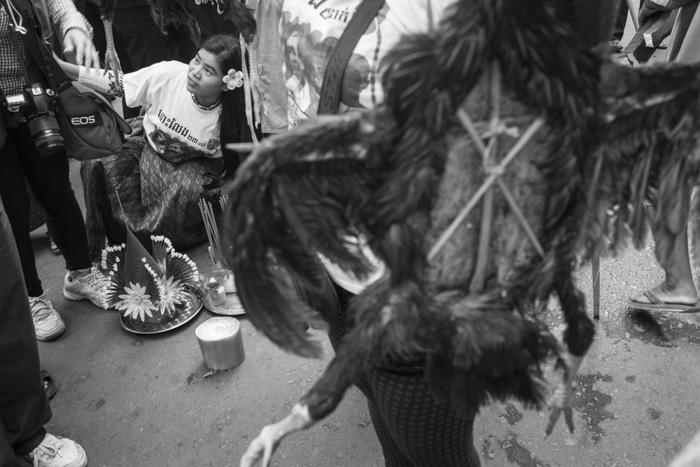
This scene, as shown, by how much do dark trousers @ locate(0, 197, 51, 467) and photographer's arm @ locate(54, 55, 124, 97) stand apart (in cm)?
93

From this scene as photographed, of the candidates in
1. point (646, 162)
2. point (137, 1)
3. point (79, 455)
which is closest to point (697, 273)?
point (646, 162)

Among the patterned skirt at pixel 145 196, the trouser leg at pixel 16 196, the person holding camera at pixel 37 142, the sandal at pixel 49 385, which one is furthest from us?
the patterned skirt at pixel 145 196

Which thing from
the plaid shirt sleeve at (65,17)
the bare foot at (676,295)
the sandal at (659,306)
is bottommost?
the sandal at (659,306)

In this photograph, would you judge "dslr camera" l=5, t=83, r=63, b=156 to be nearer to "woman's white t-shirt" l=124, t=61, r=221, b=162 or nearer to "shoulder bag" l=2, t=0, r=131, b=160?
"shoulder bag" l=2, t=0, r=131, b=160

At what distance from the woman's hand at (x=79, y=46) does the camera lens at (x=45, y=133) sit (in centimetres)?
31

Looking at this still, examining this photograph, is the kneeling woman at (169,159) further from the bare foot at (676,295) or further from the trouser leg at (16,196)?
the bare foot at (676,295)

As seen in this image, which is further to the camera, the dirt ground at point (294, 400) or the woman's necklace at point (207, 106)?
the woman's necklace at point (207, 106)

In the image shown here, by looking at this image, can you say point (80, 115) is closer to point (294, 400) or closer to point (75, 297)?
point (75, 297)

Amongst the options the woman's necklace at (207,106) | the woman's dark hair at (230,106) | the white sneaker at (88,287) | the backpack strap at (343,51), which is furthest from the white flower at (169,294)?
the backpack strap at (343,51)

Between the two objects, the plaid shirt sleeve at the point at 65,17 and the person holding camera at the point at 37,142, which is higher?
the plaid shirt sleeve at the point at 65,17

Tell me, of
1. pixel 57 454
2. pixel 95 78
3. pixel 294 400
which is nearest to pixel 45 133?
pixel 95 78

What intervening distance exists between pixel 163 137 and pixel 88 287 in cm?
85

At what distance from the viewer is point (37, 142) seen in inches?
78.2

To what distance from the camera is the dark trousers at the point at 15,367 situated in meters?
1.58
